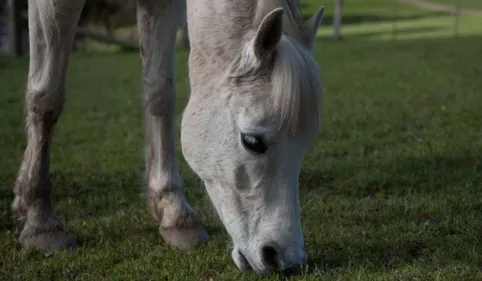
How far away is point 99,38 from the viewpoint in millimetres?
22344

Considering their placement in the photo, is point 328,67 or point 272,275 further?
point 328,67

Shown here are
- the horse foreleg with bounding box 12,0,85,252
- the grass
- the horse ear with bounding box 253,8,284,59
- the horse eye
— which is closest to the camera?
the horse ear with bounding box 253,8,284,59

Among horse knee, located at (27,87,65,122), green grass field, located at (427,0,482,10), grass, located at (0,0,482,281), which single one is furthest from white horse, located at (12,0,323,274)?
green grass field, located at (427,0,482,10)

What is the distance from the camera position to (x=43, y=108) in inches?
166

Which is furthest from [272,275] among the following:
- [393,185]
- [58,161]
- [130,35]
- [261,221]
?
[130,35]

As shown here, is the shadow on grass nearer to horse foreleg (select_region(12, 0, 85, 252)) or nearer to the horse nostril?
horse foreleg (select_region(12, 0, 85, 252))

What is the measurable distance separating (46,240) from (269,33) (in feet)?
6.01

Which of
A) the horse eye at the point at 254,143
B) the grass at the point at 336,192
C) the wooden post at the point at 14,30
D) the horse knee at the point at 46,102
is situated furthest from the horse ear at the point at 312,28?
the wooden post at the point at 14,30

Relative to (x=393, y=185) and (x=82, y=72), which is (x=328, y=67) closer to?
(x=82, y=72)

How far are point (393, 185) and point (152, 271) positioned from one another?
7.27 feet

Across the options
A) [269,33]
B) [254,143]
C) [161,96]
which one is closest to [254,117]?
[254,143]

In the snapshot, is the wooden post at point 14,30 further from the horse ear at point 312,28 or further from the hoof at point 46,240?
the horse ear at point 312,28

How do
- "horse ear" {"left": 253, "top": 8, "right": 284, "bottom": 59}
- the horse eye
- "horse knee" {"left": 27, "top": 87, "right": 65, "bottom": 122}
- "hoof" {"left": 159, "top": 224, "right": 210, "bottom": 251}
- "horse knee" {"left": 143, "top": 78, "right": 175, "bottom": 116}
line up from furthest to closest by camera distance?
"horse knee" {"left": 143, "top": 78, "right": 175, "bottom": 116}, "horse knee" {"left": 27, "top": 87, "right": 65, "bottom": 122}, "hoof" {"left": 159, "top": 224, "right": 210, "bottom": 251}, the horse eye, "horse ear" {"left": 253, "top": 8, "right": 284, "bottom": 59}

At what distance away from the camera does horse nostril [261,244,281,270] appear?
301cm
